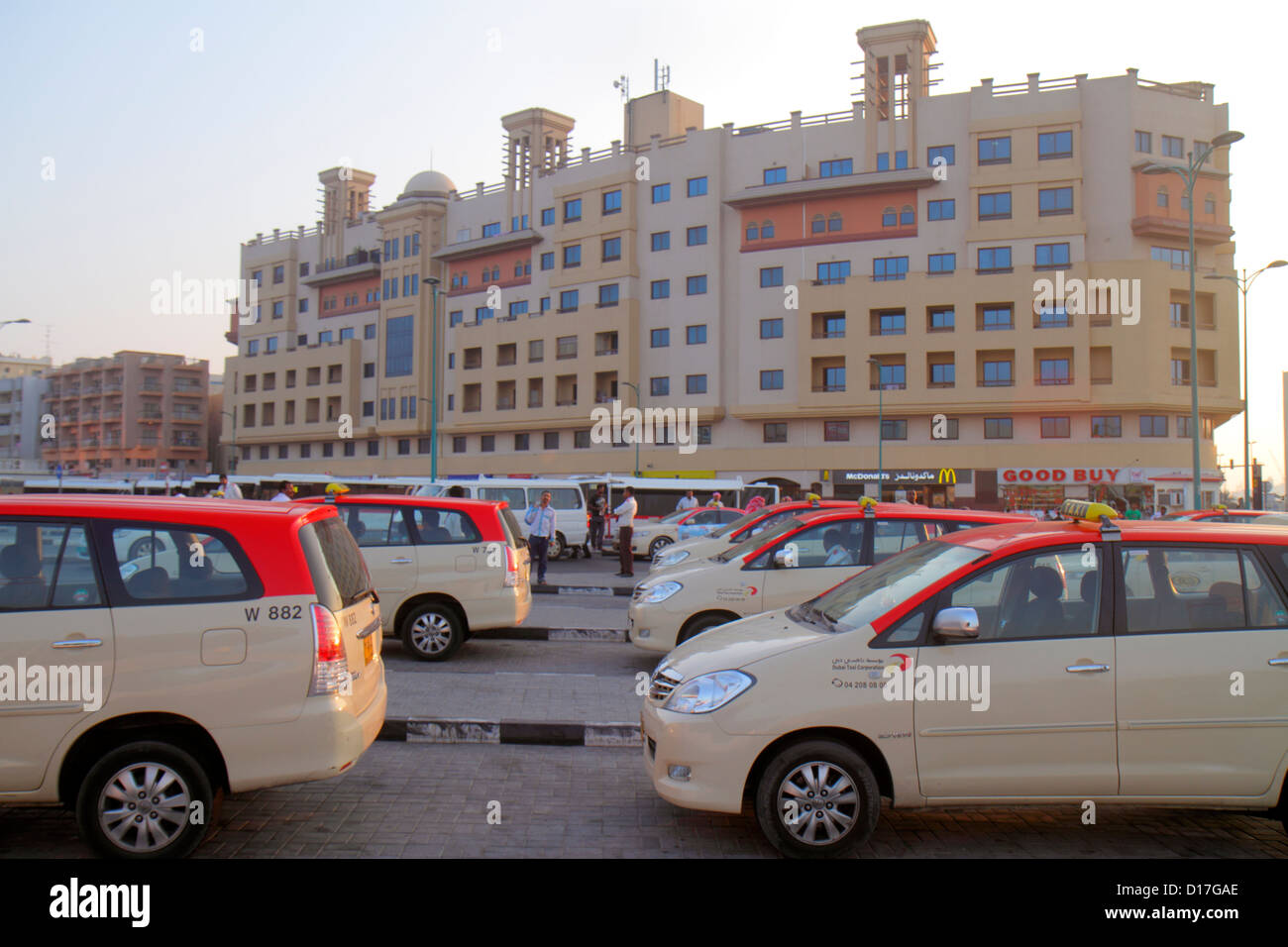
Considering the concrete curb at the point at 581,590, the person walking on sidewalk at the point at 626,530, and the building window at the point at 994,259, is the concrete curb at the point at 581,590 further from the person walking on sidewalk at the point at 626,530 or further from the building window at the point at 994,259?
the building window at the point at 994,259

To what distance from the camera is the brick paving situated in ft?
14.6

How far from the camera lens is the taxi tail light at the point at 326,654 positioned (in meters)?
4.31

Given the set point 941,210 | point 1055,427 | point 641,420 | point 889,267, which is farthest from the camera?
point 641,420

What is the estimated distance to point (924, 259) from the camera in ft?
156

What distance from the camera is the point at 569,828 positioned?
479cm

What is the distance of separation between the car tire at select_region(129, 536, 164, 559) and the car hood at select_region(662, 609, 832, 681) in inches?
103

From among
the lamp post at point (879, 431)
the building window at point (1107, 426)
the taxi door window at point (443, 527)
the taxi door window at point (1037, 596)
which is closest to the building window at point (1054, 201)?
the building window at point (1107, 426)

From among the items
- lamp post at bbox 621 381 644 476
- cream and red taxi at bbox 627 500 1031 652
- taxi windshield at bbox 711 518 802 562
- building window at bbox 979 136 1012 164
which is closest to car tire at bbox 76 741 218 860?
cream and red taxi at bbox 627 500 1031 652

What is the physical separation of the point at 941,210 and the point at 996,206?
8.69 ft

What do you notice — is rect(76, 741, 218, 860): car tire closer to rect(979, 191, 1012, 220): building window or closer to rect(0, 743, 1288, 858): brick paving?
rect(0, 743, 1288, 858): brick paving

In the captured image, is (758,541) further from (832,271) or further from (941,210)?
(941,210)

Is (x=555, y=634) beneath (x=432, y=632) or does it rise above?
beneath

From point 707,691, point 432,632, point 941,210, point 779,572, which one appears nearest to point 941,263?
point 941,210
